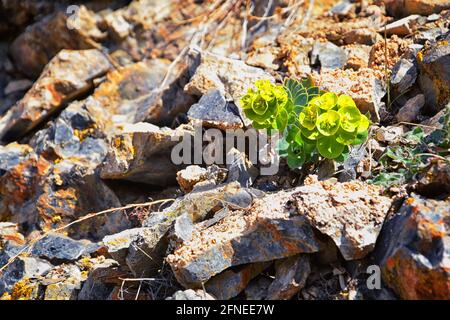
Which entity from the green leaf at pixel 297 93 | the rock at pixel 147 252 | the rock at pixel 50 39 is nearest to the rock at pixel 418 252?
the green leaf at pixel 297 93

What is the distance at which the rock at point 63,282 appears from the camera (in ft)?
11.2

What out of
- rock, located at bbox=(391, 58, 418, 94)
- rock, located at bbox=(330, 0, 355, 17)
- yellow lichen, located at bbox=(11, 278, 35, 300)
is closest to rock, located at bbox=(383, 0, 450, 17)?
rock, located at bbox=(330, 0, 355, 17)

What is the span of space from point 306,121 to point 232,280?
0.89 meters

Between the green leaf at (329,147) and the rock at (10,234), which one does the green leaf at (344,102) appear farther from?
the rock at (10,234)

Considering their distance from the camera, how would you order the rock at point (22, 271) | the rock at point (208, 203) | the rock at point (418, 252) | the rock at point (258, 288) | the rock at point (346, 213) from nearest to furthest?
the rock at point (418, 252) → the rock at point (346, 213) → the rock at point (258, 288) → the rock at point (208, 203) → the rock at point (22, 271)

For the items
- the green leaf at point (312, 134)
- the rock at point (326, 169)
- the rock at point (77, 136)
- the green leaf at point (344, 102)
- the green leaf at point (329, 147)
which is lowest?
the rock at point (77, 136)

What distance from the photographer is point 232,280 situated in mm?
2977

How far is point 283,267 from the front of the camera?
2951 mm

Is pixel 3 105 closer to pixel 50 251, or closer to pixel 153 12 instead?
pixel 153 12

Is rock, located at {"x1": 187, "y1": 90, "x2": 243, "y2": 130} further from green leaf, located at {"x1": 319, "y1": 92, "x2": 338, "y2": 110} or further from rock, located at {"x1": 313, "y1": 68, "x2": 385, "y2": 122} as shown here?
green leaf, located at {"x1": 319, "y1": 92, "x2": 338, "y2": 110}

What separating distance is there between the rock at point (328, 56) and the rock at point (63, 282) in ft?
6.87

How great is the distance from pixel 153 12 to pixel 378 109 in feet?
8.44

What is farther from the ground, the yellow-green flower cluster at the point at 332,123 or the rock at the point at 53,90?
the yellow-green flower cluster at the point at 332,123

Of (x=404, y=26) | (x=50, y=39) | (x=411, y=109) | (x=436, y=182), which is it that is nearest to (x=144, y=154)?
(x=411, y=109)
